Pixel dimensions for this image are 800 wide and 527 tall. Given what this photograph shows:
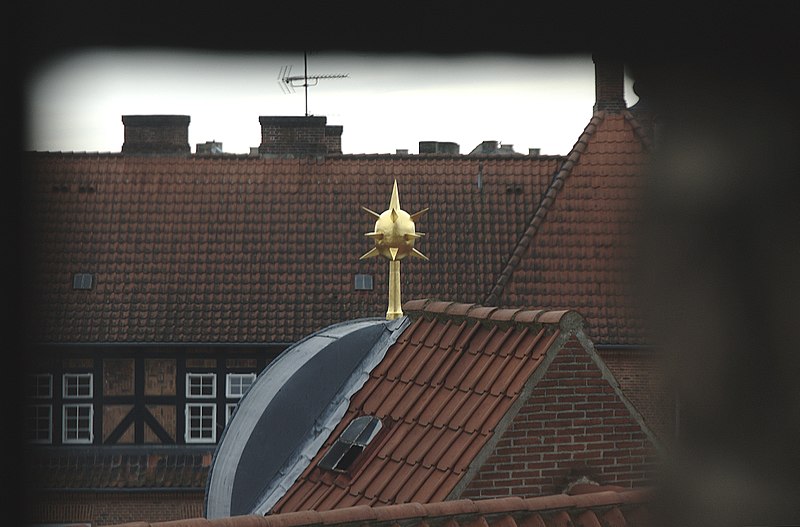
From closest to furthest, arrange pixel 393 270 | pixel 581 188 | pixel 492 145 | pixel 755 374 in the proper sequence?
pixel 755 374, pixel 393 270, pixel 581 188, pixel 492 145

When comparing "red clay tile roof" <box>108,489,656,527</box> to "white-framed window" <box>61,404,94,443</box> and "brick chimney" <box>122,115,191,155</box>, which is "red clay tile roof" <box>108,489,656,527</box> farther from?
"brick chimney" <box>122,115,191,155</box>

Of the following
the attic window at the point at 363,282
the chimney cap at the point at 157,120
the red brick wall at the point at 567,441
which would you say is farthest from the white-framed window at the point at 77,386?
the red brick wall at the point at 567,441

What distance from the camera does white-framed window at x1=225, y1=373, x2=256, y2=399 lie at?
21.3 meters

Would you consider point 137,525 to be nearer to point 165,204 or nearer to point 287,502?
point 287,502

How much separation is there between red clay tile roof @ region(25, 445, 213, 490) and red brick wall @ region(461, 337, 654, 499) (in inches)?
507

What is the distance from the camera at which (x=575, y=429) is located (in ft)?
28.9

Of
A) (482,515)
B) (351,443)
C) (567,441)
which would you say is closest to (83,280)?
(351,443)

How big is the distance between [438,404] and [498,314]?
2.42 feet

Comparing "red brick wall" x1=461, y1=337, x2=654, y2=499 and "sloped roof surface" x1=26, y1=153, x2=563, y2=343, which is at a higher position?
"sloped roof surface" x1=26, y1=153, x2=563, y2=343

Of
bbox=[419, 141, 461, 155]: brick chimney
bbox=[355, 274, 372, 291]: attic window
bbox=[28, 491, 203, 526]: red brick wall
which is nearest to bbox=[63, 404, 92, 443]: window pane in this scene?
bbox=[28, 491, 203, 526]: red brick wall

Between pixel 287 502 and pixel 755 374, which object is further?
pixel 287 502

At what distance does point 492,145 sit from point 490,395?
22673mm

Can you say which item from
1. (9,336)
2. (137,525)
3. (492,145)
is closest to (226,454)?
(137,525)

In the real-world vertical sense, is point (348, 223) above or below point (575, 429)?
above
